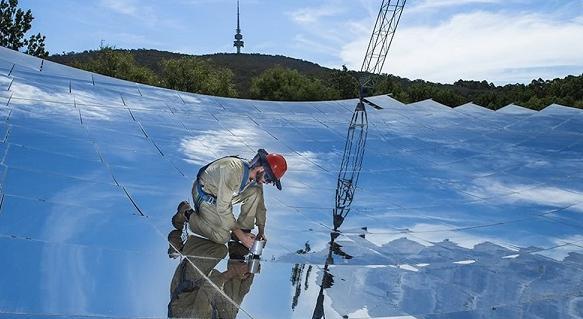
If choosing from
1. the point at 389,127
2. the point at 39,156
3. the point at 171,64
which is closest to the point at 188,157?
the point at 39,156

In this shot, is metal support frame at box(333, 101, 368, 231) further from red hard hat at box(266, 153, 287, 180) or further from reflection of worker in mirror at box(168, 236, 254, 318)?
reflection of worker in mirror at box(168, 236, 254, 318)

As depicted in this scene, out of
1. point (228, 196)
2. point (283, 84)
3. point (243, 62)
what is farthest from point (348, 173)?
point (243, 62)

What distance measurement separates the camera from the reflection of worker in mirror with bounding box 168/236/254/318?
553 centimetres

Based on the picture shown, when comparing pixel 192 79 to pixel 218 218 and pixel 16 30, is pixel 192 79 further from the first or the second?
pixel 218 218

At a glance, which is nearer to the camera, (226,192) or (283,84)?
(226,192)

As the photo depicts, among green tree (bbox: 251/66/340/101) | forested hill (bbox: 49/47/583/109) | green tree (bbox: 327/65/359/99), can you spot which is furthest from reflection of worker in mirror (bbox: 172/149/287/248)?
green tree (bbox: 327/65/359/99)

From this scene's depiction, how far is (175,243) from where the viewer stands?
749cm

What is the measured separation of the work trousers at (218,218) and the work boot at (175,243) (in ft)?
0.81

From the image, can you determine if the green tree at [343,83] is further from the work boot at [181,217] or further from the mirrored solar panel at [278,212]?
the work boot at [181,217]

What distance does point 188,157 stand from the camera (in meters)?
12.7

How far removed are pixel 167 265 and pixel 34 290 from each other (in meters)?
1.61

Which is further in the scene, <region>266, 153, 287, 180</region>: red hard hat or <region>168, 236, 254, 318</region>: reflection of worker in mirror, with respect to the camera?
<region>266, 153, 287, 180</region>: red hard hat

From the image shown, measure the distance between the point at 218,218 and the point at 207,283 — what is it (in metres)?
1.65

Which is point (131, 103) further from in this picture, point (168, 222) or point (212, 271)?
point (212, 271)
